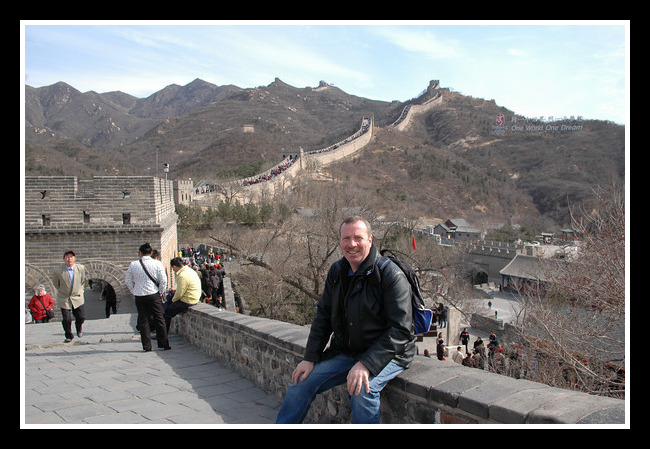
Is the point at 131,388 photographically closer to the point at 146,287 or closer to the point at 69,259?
the point at 146,287

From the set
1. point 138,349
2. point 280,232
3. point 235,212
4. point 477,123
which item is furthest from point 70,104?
point 138,349

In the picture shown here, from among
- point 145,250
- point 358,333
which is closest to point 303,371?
point 358,333

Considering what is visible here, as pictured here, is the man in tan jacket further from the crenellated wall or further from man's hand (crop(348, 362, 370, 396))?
man's hand (crop(348, 362, 370, 396))

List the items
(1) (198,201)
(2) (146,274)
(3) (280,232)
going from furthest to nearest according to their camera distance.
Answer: (1) (198,201) < (3) (280,232) < (2) (146,274)

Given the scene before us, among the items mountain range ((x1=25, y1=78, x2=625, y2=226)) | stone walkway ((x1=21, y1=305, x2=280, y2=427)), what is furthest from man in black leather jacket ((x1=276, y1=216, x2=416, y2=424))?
mountain range ((x1=25, y1=78, x2=625, y2=226))

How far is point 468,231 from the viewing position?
149 ft

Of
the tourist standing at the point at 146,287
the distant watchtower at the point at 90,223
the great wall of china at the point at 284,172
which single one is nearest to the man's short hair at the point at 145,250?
the tourist standing at the point at 146,287

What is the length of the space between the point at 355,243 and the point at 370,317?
432mm

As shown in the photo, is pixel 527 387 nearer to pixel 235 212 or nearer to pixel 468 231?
pixel 235 212

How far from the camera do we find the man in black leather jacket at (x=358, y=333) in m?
2.76

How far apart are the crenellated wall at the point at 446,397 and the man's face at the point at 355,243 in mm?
712

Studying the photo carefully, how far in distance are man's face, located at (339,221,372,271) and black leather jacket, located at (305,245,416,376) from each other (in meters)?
0.05

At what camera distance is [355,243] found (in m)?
2.95

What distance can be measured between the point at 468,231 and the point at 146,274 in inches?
1657
